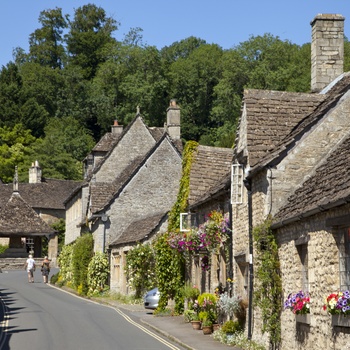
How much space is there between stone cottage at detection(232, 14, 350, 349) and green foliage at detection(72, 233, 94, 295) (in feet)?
73.0

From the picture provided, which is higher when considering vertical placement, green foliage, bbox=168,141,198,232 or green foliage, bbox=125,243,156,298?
green foliage, bbox=168,141,198,232

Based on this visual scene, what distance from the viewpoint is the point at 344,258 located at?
1397cm

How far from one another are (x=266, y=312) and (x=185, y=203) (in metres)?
11.9

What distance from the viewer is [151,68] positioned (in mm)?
97875

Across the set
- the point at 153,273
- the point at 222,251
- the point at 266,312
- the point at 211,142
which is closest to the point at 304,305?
the point at 266,312

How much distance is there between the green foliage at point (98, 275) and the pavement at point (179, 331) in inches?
346

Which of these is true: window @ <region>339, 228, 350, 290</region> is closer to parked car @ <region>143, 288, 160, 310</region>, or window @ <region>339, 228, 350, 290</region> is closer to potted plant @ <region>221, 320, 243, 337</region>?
potted plant @ <region>221, 320, 243, 337</region>

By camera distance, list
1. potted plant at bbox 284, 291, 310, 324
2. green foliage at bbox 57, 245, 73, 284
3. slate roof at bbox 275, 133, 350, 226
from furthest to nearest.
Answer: green foliage at bbox 57, 245, 73, 284
potted plant at bbox 284, 291, 310, 324
slate roof at bbox 275, 133, 350, 226

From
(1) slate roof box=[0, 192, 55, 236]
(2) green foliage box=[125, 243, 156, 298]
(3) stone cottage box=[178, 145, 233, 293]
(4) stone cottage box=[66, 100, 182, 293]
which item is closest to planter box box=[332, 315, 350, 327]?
(3) stone cottage box=[178, 145, 233, 293]

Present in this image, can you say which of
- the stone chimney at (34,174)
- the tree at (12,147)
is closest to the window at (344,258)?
the stone chimney at (34,174)

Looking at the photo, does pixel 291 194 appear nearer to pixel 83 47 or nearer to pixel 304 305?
pixel 304 305

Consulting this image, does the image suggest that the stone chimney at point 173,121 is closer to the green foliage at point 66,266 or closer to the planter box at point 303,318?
the green foliage at point 66,266

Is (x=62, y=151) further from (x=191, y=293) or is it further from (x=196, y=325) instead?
(x=196, y=325)

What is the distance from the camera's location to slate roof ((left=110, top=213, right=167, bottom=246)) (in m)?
37.6
